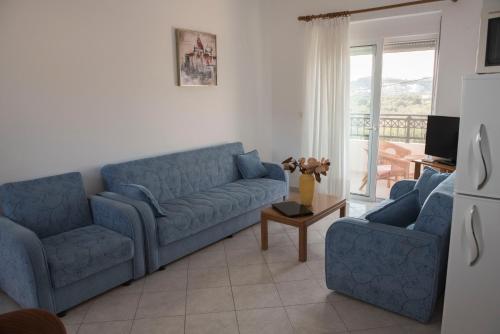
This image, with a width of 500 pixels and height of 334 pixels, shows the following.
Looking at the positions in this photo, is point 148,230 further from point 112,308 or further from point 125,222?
point 112,308

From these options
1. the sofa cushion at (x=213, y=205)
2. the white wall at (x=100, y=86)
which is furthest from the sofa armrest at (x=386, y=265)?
the white wall at (x=100, y=86)

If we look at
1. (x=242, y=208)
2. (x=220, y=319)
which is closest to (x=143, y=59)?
(x=242, y=208)

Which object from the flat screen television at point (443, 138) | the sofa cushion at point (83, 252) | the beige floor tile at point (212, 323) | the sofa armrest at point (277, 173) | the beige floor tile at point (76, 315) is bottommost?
the beige floor tile at point (76, 315)

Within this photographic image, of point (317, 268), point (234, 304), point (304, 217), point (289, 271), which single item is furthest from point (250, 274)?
point (304, 217)

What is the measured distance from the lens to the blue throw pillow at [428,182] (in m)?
2.96

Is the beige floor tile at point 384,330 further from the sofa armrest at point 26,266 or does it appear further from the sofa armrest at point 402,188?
the sofa armrest at point 26,266

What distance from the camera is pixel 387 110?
491cm

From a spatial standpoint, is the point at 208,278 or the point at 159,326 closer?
the point at 159,326

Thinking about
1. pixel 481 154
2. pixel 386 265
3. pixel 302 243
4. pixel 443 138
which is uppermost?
pixel 481 154

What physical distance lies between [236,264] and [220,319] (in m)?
0.82

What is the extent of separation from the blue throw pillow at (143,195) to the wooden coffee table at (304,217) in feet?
3.07

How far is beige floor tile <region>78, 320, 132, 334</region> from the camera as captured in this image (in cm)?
240

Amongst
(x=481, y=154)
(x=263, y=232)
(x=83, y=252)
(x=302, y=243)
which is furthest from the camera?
(x=263, y=232)

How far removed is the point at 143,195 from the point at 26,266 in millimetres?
1047
